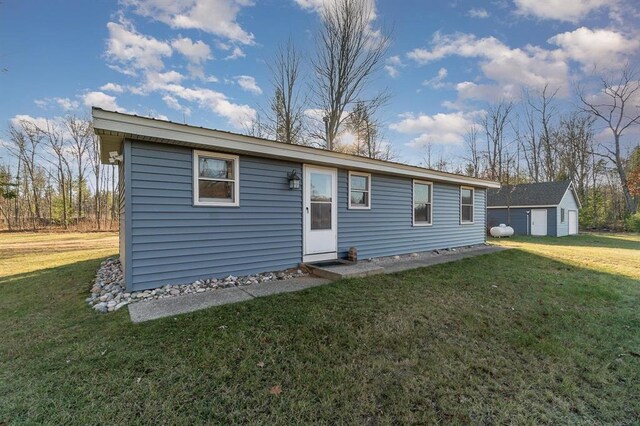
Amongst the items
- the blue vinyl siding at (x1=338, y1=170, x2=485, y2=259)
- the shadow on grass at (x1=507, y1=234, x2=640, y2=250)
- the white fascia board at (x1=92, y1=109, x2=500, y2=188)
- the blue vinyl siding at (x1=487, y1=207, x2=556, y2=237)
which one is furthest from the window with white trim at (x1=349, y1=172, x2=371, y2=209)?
the blue vinyl siding at (x1=487, y1=207, x2=556, y2=237)

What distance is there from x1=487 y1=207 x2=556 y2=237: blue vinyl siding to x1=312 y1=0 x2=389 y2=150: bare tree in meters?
13.0

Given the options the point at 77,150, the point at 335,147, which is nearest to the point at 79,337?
the point at 335,147

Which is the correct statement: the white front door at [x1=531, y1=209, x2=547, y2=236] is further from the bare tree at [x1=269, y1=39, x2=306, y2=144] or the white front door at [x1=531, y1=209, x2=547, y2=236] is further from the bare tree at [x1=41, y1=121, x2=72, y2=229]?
the bare tree at [x1=41, y1=121, x2=72, y2=229]

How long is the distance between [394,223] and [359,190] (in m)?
1.57

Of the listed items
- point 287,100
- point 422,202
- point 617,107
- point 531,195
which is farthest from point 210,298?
point 617,107

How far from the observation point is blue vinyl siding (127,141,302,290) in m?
4.23

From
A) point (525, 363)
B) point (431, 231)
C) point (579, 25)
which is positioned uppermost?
point (579, 25)

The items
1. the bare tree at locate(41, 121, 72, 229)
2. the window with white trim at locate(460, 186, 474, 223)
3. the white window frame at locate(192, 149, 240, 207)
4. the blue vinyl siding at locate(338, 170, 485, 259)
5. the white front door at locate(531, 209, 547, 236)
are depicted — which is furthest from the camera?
the bare tree at locate(41, 121, 72, 229)

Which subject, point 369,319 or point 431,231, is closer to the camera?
point 369,319

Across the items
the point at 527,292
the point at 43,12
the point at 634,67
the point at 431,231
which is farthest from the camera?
the point at 634,67

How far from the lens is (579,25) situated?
33.2ft

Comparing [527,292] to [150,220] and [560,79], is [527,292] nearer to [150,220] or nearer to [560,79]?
[150,220]

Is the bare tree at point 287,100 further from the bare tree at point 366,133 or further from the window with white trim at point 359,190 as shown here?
the window with white trim at point 359,190

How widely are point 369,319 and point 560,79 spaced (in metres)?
28.1
